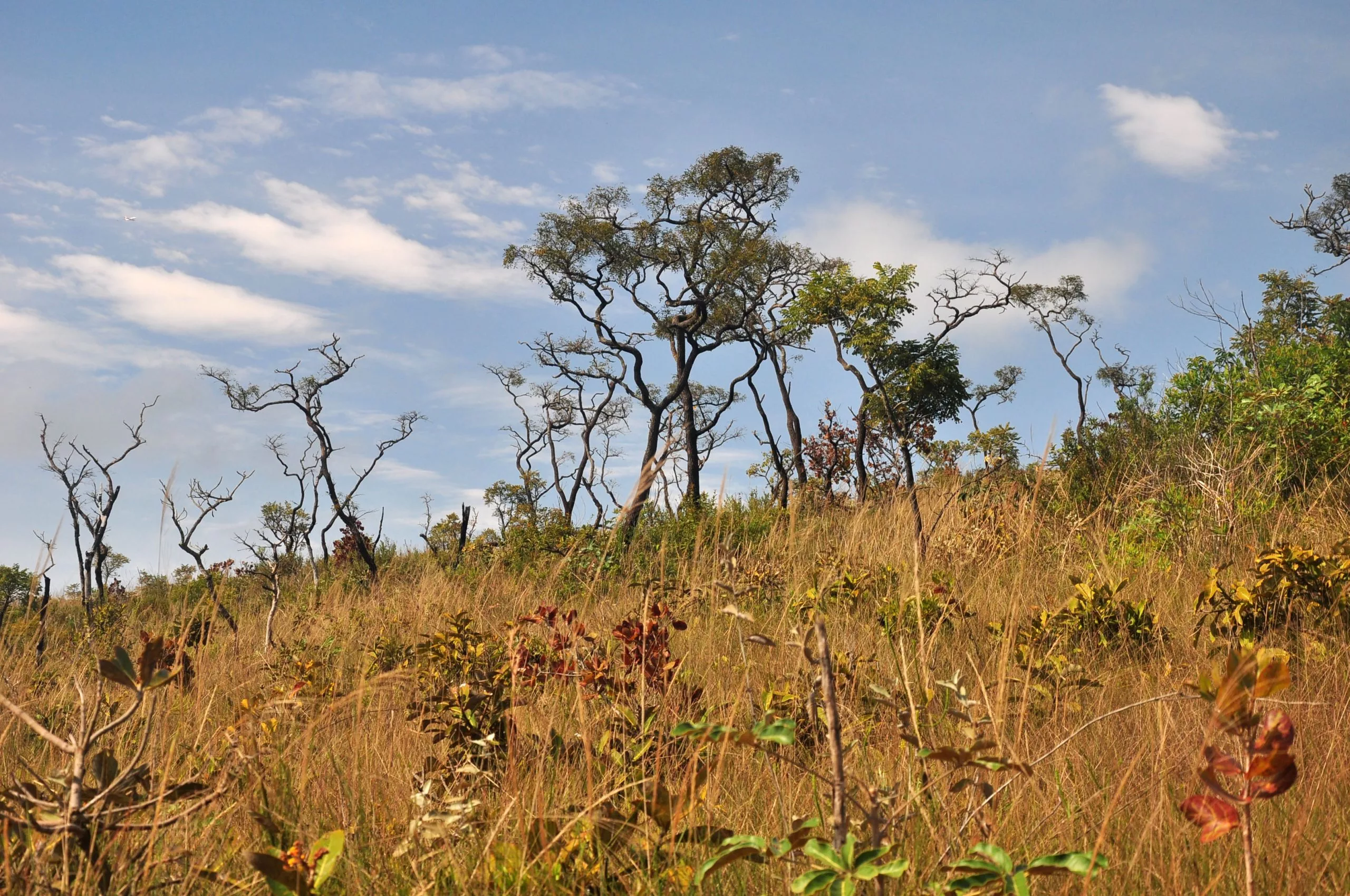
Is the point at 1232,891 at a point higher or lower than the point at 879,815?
lower

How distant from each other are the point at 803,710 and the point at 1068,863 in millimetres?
1961

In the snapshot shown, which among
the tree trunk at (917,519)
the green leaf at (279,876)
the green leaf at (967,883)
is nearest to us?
the green leaf at (967,883)

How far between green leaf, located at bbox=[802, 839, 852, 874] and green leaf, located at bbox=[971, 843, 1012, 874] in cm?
22

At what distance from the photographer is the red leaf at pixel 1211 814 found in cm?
123

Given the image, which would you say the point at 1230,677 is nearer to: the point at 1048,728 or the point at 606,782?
the point at 606,782

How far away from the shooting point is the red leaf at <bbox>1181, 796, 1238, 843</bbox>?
1.23m

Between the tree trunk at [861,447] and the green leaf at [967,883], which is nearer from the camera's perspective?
the green leaf at [967,883]

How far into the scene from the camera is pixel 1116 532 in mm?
7809

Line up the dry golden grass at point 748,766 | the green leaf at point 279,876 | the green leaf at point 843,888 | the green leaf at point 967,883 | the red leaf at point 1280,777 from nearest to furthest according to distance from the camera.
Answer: the red leaf at point 1280,777 → the green leaf at point 843,888 → the green leaf at point 967,883 → the green leaf at point 279,876 → the dry golden grass at point 748,766

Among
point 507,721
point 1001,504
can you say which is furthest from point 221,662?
point 1001,504

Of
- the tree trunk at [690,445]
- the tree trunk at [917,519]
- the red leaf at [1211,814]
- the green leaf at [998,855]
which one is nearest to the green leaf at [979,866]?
the green leaf at [998,855]

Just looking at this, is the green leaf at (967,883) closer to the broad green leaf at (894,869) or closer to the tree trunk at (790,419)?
the broad green leaf at (894,869)

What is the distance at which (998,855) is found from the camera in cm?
130

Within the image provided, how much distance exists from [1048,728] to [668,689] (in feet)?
4.69
